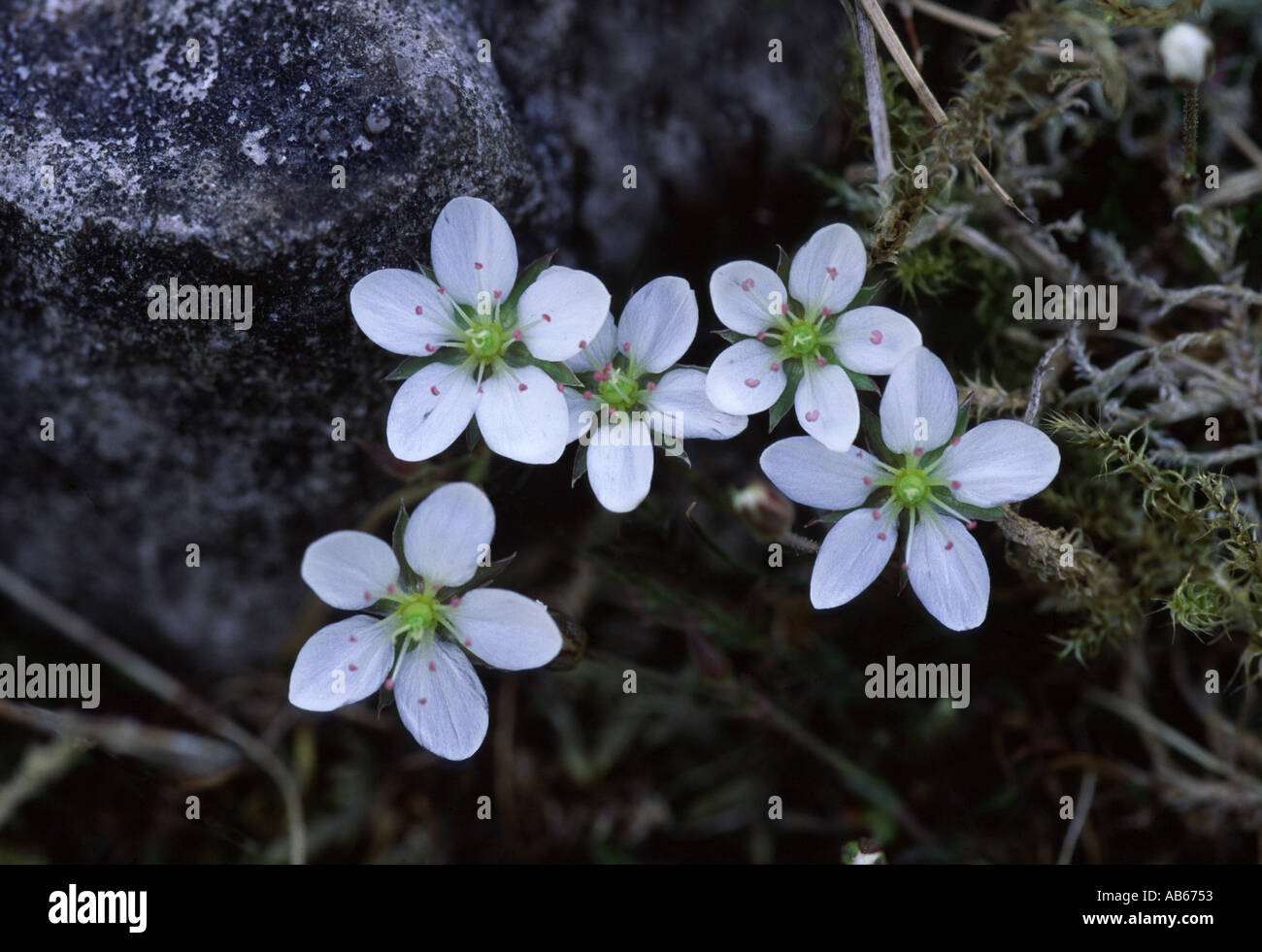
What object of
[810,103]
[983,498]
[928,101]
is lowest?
[983,498]

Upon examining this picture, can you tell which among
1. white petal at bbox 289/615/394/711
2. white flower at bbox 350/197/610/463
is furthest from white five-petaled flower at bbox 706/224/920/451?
white petal at bbox 289/615/394/711

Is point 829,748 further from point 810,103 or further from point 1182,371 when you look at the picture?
point 810,103

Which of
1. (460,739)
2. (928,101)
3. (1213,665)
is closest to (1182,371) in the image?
(1213,665)

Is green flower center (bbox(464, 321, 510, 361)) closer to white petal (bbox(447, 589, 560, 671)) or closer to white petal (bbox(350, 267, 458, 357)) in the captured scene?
white petal (bbox(350, 267, 458, 357))

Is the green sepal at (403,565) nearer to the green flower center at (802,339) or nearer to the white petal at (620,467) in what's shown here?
the white petal at (620,467)

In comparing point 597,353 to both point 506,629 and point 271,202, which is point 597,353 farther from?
point 271,202
